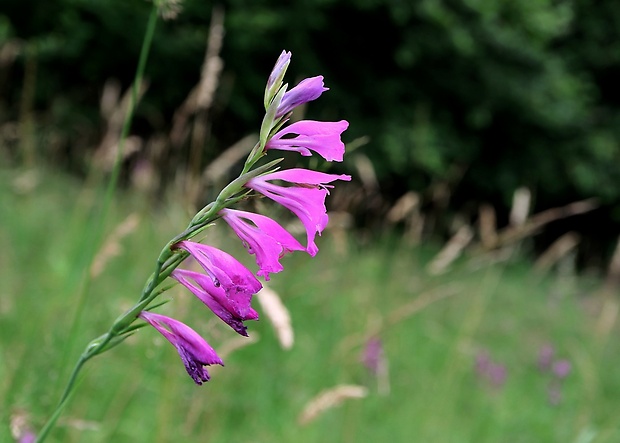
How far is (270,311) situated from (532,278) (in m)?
10.8

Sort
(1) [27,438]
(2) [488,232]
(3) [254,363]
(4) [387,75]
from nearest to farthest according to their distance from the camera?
(1) [27,438] < (2) [488,232] < (3) [254,363] < (4) [387,75]

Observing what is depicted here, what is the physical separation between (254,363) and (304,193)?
2881mm

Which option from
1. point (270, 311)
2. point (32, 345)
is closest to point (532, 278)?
point (32, 345)

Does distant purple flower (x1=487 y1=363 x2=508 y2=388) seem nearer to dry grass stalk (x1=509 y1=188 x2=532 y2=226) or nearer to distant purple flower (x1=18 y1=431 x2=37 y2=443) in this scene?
dry grass stalk (x1=509 y1=188 x2=532 y2=226)

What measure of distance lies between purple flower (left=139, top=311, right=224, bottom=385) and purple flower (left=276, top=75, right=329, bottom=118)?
0.95 feet

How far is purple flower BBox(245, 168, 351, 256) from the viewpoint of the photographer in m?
0.85

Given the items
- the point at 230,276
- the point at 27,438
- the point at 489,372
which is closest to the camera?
the point at 230,276

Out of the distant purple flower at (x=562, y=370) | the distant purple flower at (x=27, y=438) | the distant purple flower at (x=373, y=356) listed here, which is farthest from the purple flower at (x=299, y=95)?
the distant purple flower at (x=562, y=370)

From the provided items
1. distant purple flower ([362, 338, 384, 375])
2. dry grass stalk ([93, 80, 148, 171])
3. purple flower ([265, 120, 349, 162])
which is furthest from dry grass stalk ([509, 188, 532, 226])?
purple flower ([265, 120, 349, 162])

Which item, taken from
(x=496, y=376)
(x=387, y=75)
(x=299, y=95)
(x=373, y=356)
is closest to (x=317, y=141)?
(x=299, y=95)

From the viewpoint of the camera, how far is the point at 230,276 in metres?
0.86

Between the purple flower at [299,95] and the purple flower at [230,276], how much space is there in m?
0.18

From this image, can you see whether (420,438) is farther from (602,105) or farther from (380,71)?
(602,105)

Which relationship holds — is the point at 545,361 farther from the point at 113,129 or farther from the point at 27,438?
the point at 27,438
